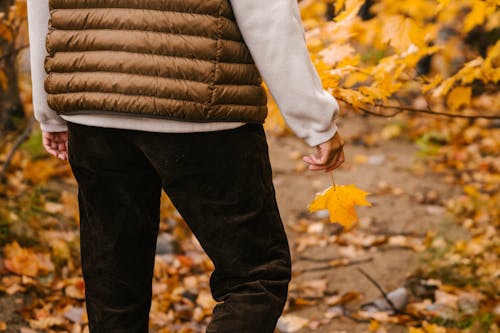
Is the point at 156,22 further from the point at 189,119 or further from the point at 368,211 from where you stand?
the point at 368,211

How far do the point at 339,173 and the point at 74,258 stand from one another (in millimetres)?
3072

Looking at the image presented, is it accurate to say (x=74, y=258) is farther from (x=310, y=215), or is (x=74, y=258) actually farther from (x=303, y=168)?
(x=303, y=168)

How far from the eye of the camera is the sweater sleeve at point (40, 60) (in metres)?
1.76

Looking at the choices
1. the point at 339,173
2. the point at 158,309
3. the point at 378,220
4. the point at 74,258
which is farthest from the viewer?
the point at 339,173

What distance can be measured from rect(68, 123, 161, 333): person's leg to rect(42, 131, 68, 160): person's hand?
0.79 feet

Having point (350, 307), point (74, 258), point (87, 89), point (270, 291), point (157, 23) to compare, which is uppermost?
point (157, 23)

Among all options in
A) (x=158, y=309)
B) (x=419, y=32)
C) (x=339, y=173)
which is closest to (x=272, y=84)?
(x=419, y=32)

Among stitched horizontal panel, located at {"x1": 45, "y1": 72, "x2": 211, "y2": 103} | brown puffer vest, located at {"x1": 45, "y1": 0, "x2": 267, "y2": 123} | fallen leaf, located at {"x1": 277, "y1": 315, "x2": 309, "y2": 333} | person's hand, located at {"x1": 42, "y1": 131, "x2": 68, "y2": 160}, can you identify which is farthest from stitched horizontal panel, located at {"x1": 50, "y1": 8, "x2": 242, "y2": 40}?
fallen leaf, located at {"x1": 277, "y1": 315, "x2": 309, "y2": 333}

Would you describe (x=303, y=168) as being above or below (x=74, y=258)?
below

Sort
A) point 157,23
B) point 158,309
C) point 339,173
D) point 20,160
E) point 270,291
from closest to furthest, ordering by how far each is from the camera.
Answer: point 157,23 < point 270,291 < point 158,309 < point 20,160 < point 339,173

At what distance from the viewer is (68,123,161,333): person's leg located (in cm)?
173

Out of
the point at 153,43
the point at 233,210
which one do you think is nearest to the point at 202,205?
the point at 233,210

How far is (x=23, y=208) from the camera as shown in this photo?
3.50 meters

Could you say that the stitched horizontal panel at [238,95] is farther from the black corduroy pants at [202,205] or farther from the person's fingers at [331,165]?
the person's fingers at [331,165]
